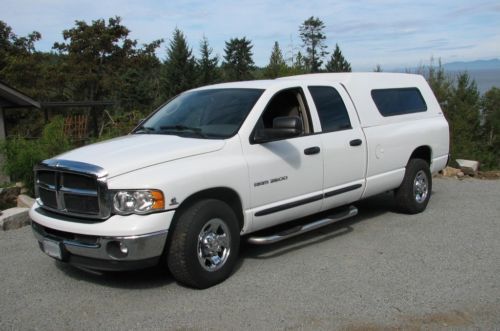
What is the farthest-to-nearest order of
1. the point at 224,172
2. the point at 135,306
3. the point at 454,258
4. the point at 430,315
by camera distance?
1. the point at 454,258
2. the point at 224,172
3. the point at 135,306
4. the point at 430,315

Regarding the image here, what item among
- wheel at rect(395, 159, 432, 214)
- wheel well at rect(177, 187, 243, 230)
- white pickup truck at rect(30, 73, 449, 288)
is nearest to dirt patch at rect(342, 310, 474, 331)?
white pickup truck at rect(30, 73, 449, 288)

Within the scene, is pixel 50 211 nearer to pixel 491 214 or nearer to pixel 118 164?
pixel 118 164

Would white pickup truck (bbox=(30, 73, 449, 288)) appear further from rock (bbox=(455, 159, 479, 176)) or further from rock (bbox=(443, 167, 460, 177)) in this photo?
rock (bbox=(455, 159, 479, 176))

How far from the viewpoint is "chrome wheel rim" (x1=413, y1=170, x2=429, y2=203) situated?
25.1 ft

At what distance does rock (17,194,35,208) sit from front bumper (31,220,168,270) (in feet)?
12.0

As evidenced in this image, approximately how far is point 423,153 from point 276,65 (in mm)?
14642

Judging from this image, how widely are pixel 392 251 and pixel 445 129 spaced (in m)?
2.87

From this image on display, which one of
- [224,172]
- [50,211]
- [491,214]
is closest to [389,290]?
[224,172]

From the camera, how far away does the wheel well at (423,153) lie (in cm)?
768

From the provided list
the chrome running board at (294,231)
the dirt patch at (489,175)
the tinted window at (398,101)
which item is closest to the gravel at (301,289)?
the chrome running board at (294,231)

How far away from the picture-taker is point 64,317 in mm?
→ 4445

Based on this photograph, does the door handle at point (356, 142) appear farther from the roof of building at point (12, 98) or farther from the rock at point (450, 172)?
the roof of building at point (12, 98)

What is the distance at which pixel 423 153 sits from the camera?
25.8ft

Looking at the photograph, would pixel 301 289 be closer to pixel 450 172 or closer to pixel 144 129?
pixel 144 129
